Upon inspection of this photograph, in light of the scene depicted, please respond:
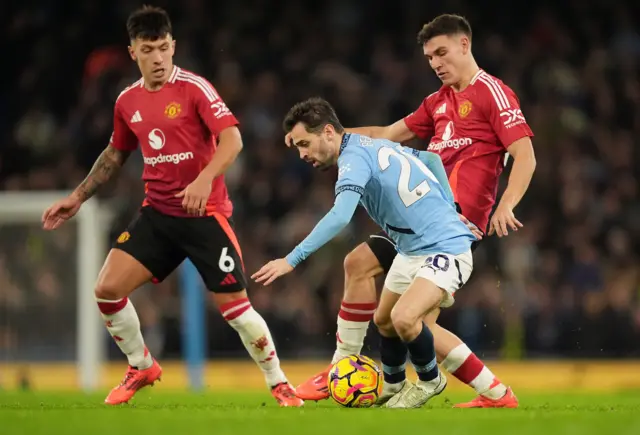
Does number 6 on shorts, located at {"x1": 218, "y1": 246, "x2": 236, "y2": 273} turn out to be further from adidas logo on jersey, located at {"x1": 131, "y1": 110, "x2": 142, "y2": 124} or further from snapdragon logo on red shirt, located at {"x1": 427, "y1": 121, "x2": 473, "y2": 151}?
snapdragon logo on red shirt, located at {"x1": 427, "y1": 121, "x2": 473, "y2": 151}

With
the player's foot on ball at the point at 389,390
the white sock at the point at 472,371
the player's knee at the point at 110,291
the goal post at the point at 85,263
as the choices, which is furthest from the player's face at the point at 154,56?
the goal post at the point at 85,263

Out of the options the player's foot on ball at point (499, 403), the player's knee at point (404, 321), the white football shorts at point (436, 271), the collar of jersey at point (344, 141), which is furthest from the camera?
the player's foot on ball at point (499, 403)

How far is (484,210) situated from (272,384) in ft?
5.68

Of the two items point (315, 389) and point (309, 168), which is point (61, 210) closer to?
point (315, 389)

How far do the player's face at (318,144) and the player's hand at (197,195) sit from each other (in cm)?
62

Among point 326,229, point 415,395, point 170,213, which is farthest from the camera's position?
point 170,213

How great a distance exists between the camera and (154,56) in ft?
25.0

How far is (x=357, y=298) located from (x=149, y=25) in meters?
2.12

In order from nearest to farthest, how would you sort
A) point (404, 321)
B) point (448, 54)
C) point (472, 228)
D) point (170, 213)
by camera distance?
1. point (404, 321)
2. point (472, 228)
3. point (448, 54)
4. point (170, 213)

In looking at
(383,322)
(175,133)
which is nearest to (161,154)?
(175,133)

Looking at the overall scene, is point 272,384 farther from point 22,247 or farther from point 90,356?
point 22,247

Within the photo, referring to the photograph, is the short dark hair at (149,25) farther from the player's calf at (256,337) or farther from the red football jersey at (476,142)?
the red football jersey at (476,142)

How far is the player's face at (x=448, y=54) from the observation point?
765cm

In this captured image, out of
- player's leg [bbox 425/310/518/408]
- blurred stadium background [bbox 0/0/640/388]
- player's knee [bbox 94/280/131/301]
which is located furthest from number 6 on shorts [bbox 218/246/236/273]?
blurred stadium background [bbox 0/0/640/388]
